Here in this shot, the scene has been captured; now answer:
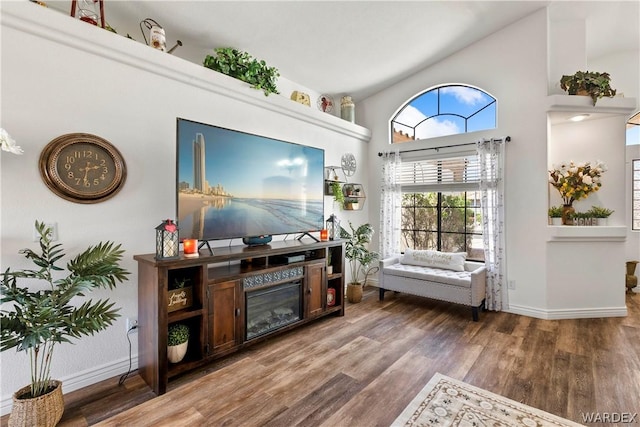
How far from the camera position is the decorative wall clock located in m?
1.95

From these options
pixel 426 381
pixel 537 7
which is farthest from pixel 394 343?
pixel 537 7

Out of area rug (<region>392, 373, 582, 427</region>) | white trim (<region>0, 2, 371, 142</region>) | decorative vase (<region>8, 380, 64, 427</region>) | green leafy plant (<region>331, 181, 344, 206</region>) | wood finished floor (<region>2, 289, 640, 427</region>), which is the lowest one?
area rug (<region>392, 373, 582, 427</region>)

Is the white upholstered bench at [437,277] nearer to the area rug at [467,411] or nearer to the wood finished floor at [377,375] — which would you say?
the wood finished floor at [377,375]

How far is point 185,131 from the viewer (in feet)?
7.67

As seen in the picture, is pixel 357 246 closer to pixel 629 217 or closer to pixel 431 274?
pixel 431 274

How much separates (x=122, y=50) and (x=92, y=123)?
1.97 feet

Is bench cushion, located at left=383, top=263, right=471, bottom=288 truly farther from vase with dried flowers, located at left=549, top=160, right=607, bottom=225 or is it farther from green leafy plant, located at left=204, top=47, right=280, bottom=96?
green leafy plant, located at left=204, top=47, right=280, bottom=96

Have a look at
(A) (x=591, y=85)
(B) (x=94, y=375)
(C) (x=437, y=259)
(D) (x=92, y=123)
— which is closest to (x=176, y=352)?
(B) (x=94, y=375)

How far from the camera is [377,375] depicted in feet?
7.39

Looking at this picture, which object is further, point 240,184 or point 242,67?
point 242,67

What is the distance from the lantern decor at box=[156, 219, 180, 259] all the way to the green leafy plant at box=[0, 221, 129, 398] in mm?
274

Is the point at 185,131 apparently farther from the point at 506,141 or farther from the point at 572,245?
the point at 572,245

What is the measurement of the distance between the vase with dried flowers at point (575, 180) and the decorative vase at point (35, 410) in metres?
4.97

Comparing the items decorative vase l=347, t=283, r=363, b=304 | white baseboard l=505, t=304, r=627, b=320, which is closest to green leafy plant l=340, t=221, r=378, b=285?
decorative vase l=347, t=283, r=363, b=304
